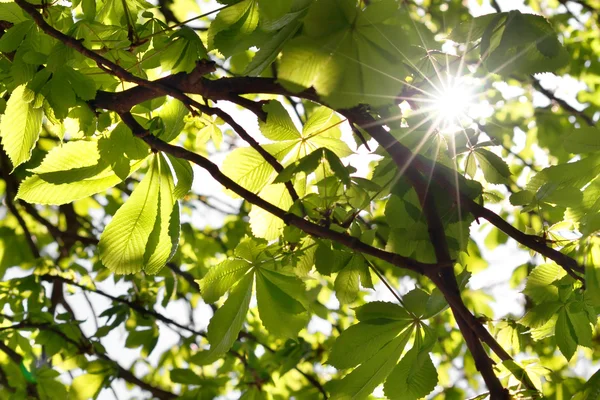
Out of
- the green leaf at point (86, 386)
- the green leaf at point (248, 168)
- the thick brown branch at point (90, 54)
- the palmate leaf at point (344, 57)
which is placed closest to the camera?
the palmate leaf at point (344, 57)

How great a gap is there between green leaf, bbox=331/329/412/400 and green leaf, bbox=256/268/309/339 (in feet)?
0.42

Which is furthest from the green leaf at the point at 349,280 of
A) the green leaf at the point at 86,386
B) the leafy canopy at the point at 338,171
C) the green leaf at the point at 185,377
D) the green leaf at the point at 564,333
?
the green leaf at the point at 86,386

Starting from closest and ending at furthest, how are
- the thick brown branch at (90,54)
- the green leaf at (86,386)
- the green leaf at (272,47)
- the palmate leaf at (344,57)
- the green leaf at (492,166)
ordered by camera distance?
the palmate leaf at (344,57)
the green leaf at (272,47)
the thick brown branch at (90,54)
the green leaf at (492,166)
the green leaf at (86,386)

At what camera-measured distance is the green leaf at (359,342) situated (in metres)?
0.85

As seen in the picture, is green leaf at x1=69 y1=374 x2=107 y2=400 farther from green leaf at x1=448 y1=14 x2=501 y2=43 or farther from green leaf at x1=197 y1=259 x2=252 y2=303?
green leaf at x1=448 y1=14 x2=501 y2=43

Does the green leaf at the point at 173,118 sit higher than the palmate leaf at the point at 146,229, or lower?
higher

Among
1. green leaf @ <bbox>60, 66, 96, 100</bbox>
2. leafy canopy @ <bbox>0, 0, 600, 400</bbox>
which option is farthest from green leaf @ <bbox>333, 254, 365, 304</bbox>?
green leaf @ <bbox>60, 66, 96, 100</bbox>

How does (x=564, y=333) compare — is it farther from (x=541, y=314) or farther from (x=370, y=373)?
(x=370, y=373)

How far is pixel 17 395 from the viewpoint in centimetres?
173

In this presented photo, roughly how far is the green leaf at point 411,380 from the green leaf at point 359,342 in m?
0.04

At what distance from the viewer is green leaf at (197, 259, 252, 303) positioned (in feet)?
3.12

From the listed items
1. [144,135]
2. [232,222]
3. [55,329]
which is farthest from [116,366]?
[144,135]

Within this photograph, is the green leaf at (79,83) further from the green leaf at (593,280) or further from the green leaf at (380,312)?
the green leaf at (593,280)

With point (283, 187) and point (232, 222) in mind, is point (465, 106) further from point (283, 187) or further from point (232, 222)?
point (232, 222)
